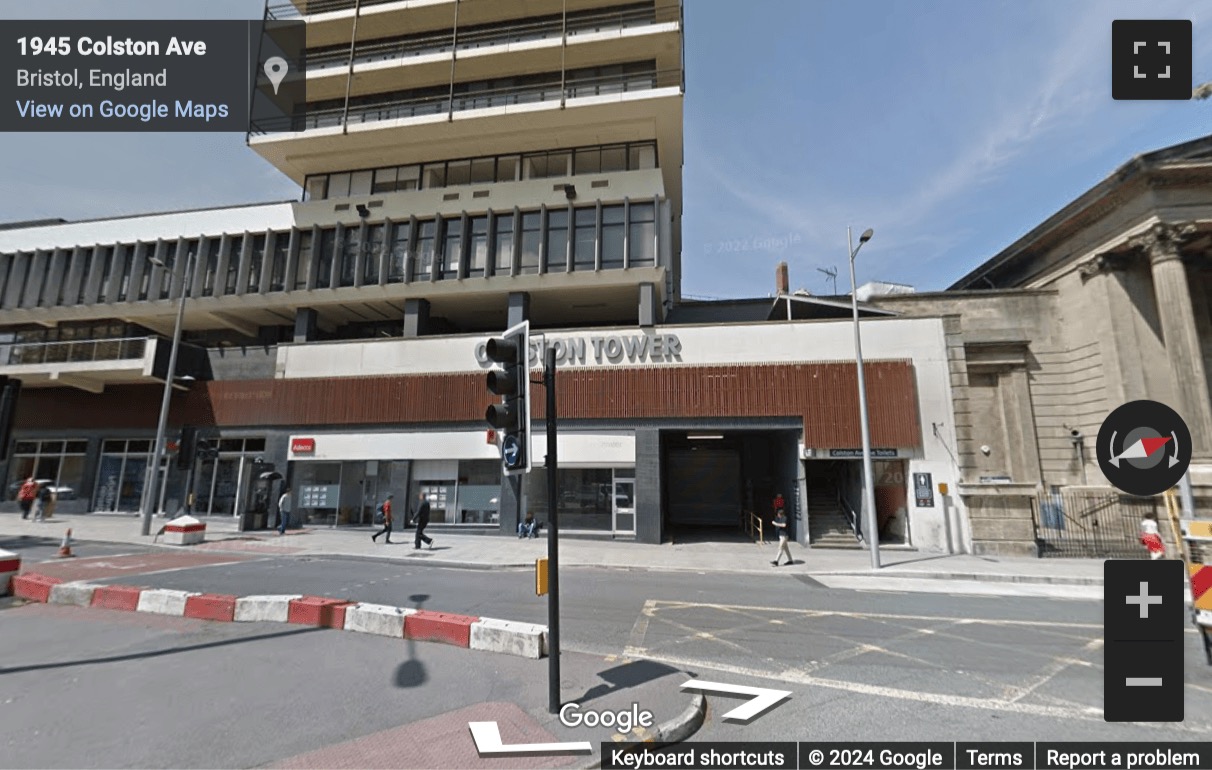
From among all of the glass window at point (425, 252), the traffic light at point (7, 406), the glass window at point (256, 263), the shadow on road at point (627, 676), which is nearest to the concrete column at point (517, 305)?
the glass window at point (425, 252)

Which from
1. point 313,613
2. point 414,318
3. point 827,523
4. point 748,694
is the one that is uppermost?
point 414,318

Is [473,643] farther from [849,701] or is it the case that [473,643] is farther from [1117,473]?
[1117,473]

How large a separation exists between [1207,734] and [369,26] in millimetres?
37184

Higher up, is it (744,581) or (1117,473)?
(1117,473)

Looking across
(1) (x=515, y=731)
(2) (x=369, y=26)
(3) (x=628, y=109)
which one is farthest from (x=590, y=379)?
(2) (x=369, y=26)

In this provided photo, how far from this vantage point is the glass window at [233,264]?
26250 millimetres

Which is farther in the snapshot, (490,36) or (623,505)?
(490,36)

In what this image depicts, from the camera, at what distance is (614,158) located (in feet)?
84.6

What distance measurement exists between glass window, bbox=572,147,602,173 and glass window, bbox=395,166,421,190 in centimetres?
880

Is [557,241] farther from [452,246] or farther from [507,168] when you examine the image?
[507,168]

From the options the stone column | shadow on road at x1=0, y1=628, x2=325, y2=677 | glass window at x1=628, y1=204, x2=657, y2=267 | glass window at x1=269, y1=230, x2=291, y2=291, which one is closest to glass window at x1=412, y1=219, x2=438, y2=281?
glass window at x1=269, y1=230, x2=291, y2=291

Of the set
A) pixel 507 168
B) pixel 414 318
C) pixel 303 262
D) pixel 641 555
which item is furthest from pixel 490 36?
pixel 641 555

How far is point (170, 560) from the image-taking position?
45.9ft

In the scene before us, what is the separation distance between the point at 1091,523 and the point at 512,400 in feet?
79.3
